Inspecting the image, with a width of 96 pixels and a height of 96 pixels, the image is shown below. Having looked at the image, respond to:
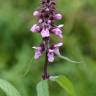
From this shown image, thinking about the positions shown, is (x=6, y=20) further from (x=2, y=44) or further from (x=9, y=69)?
(x=9, y=69)

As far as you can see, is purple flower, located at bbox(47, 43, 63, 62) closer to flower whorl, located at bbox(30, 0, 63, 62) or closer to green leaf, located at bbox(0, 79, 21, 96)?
flower whorl, located at bbox(30, 0, 63, 62)

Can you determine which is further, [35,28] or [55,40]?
[55,40]

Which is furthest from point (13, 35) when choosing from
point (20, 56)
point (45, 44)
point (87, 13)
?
point (45, 44)

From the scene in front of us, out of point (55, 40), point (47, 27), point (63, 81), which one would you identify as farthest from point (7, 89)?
point (55, 40)

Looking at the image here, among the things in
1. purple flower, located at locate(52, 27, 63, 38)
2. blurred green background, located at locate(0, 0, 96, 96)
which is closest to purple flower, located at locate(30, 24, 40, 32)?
purple flower, located at locate(52, 27, 63, 38)

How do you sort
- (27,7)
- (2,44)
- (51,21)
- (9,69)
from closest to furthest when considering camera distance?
(51,21) < (9,69) < (2,44) < (27,7)

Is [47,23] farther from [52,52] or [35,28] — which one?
[52,52]

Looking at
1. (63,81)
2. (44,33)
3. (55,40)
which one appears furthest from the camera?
(55,40)

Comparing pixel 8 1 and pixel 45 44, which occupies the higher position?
pixel 45 44
